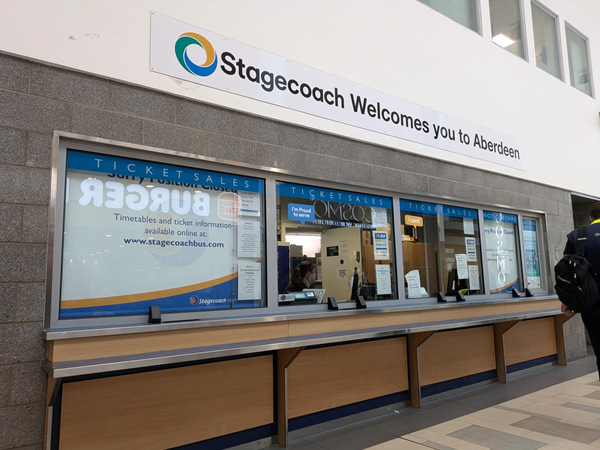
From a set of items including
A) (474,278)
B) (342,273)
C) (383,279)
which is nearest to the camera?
(342,273)

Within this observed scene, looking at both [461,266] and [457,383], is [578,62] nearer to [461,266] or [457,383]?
[461,266]

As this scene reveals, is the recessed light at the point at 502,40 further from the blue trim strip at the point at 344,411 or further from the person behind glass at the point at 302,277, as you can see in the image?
the blue trim strip at the point at 344,411

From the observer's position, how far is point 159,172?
2.55 meters

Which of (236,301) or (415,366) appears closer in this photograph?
(236,301)

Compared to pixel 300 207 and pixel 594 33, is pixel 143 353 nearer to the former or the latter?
pixel 300 207

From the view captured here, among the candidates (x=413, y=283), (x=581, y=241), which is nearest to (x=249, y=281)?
(x=413, y=283)

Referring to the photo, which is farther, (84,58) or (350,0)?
(350,0)

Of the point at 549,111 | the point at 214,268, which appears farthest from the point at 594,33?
the point at 214,268

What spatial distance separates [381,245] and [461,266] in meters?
1.18

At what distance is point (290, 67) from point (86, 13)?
1.34 meters

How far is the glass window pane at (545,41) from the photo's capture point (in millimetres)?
5930

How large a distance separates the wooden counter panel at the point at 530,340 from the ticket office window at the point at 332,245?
1880 mm

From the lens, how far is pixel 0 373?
6.33 ft

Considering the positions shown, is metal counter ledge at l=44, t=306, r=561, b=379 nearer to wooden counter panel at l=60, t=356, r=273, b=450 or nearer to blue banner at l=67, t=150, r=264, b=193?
wooden counter panel at l=60, t=356, r=273, b=450
